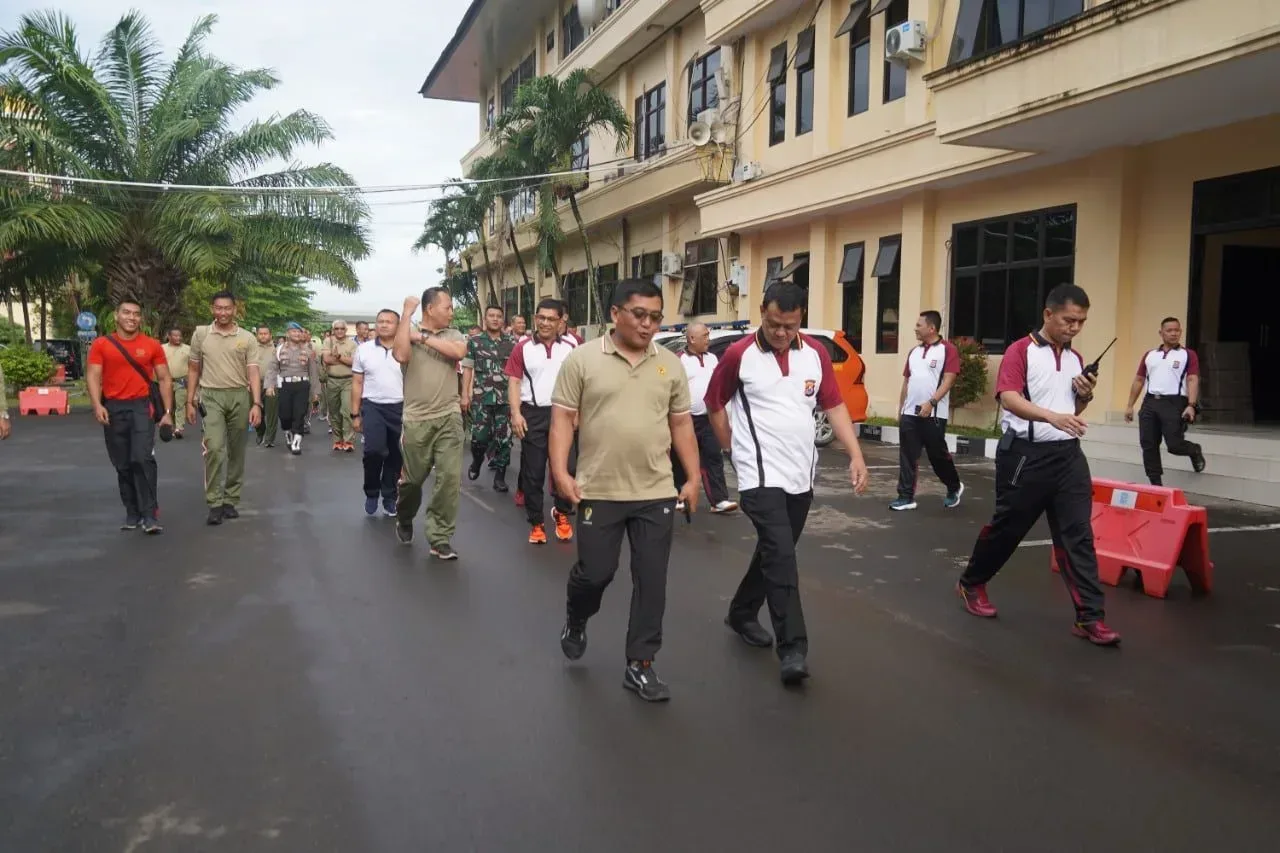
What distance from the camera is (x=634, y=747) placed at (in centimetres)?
405

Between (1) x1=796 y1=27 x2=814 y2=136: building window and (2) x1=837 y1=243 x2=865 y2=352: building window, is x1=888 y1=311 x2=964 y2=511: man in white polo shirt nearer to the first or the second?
(2) x1=837 y1=243 x2=865 y2=352: building window

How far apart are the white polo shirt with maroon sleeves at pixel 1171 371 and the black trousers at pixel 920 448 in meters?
2.24

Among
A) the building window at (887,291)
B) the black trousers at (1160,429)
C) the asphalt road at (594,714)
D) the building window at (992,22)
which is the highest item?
the building window at (992,22)

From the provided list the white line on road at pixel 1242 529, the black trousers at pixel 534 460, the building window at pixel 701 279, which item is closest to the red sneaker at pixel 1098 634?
the white line on road at pixel 1242 529

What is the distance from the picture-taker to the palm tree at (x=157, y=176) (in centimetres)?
2172

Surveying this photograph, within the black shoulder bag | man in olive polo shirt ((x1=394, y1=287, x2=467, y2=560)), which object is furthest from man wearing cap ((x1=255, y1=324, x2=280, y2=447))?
man in olive polo shirt ((x1=394, y1=287, x2=467, y2=560))

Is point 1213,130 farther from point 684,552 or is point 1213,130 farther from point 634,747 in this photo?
point 634,747

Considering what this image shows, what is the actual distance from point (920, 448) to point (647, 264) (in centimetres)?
1929

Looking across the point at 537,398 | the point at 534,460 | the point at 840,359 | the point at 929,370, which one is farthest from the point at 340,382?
the point at 929,370

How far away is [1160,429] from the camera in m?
10.4

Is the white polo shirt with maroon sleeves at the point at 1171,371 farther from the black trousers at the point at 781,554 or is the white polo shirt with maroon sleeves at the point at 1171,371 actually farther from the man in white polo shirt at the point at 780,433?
the black trousers at the point at 781,554

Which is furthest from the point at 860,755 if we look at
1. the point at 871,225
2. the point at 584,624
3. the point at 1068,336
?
the point at 871,225

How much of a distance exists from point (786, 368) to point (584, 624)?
5.17 feet

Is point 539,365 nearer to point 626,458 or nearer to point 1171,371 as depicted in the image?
point 626,458
